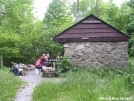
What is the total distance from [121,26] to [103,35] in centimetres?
934

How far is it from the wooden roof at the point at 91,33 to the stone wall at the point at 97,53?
0.82 ft

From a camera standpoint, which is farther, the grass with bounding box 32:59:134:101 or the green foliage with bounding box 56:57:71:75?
the green foliage with bounding box 56:57:71:75

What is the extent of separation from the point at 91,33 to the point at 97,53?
1.06 m

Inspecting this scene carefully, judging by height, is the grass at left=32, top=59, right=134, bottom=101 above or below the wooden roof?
below

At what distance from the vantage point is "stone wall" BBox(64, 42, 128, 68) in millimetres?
11578

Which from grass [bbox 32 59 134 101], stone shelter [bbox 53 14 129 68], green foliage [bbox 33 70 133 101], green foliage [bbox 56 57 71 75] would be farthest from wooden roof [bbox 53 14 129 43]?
grass [bbox 32 59 134 101]

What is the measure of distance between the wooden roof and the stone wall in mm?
250

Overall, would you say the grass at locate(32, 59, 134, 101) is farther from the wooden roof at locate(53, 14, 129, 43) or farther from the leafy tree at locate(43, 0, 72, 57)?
the leafy tree at locate(43, 0, 72, 57)

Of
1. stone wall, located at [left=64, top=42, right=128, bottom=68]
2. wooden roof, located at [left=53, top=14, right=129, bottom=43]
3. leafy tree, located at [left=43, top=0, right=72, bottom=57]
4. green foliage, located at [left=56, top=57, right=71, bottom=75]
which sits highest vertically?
leafy tree, located at [left=43, top=0, right=72, bottom=57]

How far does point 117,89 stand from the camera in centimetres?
567

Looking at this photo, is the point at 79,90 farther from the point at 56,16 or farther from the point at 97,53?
the point at 56,16

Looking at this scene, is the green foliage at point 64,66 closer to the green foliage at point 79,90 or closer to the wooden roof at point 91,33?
the wooden roof at point 91,33

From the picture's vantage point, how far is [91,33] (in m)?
11.7

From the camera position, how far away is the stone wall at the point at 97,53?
456 inches
